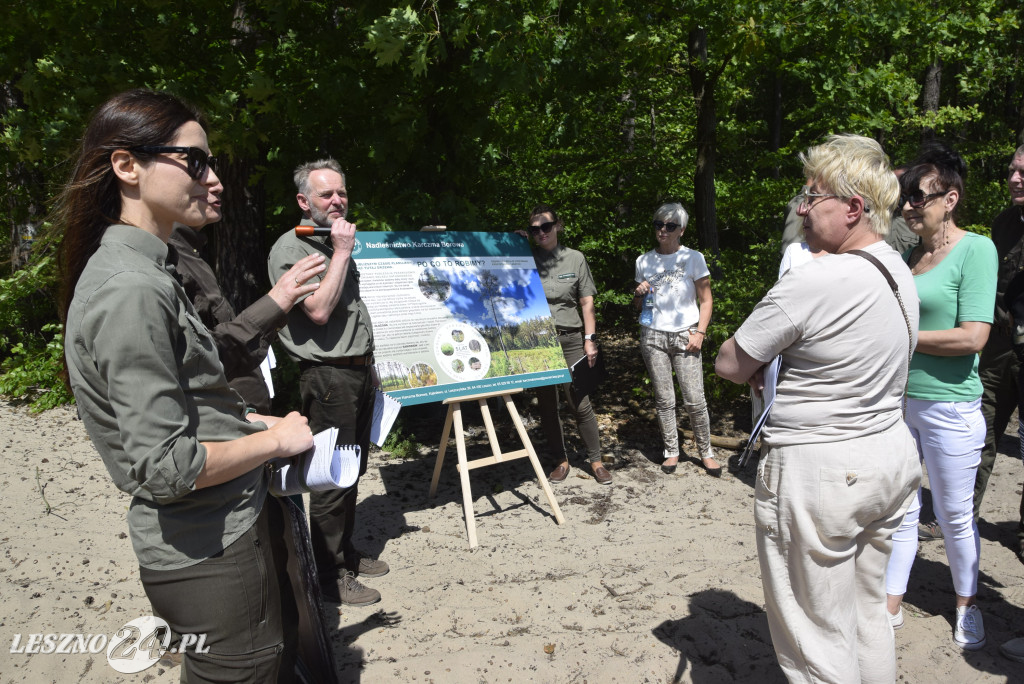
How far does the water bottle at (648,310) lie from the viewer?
546 cm

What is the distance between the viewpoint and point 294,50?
518 cm

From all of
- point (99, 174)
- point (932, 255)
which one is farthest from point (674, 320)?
point (99, 174)

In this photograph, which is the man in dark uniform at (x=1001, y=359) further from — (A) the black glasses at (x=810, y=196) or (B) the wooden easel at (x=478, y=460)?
(B) the wooden easel at (x=478, y=460)

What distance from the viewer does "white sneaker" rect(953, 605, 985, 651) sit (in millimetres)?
3123

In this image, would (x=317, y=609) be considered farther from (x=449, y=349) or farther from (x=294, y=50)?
(x=294, y=50)

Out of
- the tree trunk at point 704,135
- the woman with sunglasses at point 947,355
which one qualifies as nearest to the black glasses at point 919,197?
the woman with sunglasses at point 947,355

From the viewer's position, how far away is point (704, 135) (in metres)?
7.10

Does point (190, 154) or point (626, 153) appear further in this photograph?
Answer: point (626, 153)

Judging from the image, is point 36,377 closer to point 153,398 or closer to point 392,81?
point 392,81

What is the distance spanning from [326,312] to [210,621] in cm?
199

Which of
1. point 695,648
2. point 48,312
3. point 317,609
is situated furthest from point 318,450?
point 48,312

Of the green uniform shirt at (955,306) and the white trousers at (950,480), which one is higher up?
the green uniform shirt at (955,306)

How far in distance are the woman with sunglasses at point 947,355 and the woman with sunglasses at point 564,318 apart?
258cm

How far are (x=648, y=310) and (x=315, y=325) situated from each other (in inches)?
115
